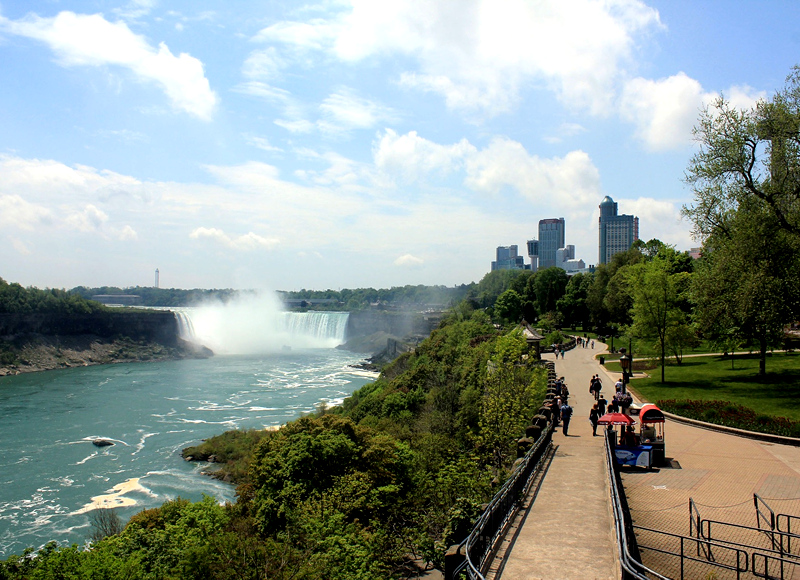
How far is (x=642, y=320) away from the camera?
1332 inches

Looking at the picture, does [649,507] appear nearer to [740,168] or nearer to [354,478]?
[354,478]

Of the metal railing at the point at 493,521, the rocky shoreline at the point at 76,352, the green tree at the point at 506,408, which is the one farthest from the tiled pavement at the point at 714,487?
the rocky shoreline at the point at 76,352

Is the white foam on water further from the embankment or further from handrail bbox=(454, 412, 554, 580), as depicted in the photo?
handrail bbox=(454, 412, 554, 580)

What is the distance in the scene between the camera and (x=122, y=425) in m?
41.2

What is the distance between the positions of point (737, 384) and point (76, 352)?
84422mm

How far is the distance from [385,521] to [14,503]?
2137cm

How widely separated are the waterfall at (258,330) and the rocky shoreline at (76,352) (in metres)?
7.81

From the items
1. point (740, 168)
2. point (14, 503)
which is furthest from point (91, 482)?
point (740, 168)

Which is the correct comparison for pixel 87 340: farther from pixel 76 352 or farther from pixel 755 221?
pixel 755 221

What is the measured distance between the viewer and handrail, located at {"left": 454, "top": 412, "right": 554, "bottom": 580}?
670cm

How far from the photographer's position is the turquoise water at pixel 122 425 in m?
25.9

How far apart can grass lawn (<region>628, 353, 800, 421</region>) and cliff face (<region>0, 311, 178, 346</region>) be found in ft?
270

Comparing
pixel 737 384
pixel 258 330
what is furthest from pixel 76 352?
pixel 737 384

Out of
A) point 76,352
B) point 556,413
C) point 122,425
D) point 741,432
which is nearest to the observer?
point 741,432
